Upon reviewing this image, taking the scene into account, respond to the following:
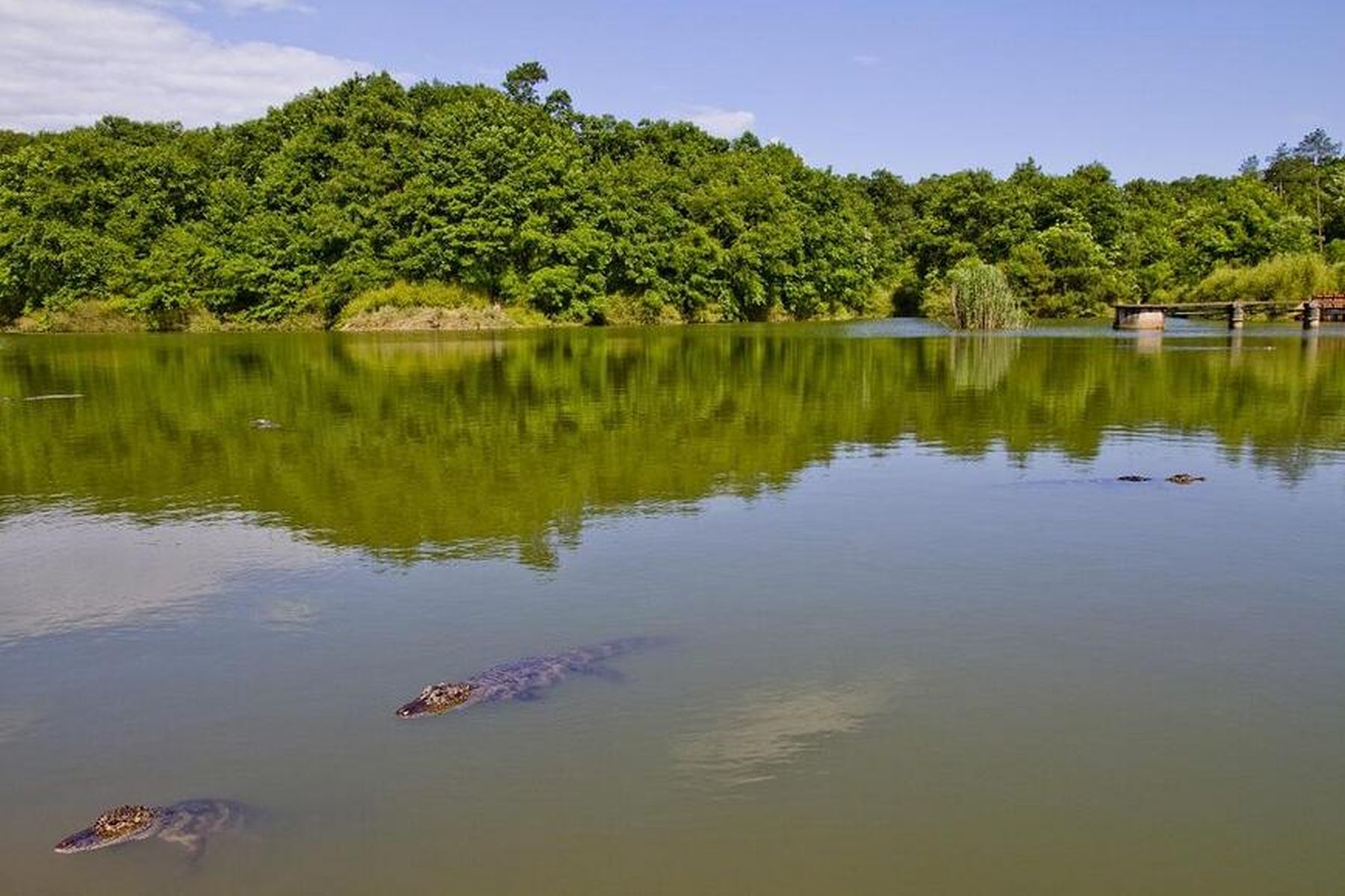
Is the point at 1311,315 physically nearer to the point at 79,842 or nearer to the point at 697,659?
the point at 697,659

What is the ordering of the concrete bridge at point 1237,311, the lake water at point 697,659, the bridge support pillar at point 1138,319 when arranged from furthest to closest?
the bridge support pillar at point 1138,319 < the concrete bridge at point 1237,311 < the lake water at point 697,659

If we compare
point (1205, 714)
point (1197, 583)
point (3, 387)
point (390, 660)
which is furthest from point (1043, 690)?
point (3, 387)

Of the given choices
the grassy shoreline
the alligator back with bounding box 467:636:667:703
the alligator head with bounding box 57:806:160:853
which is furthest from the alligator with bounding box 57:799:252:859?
the grassy shoreline

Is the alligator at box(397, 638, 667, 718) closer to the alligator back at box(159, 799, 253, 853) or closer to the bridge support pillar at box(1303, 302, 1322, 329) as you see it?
the alligator back at box(159, 799, 253, 853)

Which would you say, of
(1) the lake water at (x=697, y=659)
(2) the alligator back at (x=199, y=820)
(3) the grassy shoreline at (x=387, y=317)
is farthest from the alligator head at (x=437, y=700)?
(3) the grassy shoreline at (x=387, y=317)

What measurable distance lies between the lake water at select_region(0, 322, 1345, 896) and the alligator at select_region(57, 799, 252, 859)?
11cm

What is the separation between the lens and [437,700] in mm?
6918

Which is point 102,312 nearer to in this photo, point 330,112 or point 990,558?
point 330,112

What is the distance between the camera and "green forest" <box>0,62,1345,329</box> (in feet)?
231

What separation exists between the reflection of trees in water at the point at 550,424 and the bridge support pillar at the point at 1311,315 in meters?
13.6

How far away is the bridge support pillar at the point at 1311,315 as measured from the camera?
2028 inches

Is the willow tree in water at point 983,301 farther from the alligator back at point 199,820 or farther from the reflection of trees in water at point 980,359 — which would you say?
the alligator back at point 199,820

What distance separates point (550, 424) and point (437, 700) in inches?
551

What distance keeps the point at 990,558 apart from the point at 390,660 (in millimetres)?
6032
